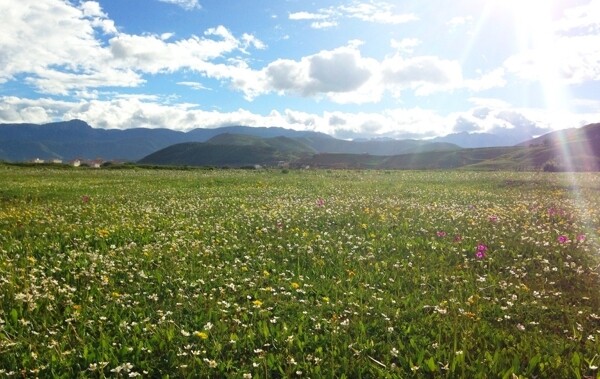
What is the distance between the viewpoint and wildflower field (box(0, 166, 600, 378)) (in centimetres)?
596

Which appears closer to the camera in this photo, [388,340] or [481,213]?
[388,340]

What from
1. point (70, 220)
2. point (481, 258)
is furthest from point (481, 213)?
point (70, 220)

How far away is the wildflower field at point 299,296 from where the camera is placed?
19.6 feet

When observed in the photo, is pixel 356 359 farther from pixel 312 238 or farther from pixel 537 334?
pixel 312 238

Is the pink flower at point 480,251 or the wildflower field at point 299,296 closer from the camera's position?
the wildflower field at point 299,296

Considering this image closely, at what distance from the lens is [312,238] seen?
12914 millimetres

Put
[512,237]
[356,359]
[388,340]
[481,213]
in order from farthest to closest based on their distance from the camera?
[481,213] < [512,237] < [388,340] < [356,359]

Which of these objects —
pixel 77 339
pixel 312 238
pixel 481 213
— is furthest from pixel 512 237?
pixel 77 339

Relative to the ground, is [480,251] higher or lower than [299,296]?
higher

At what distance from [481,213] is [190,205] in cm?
1161

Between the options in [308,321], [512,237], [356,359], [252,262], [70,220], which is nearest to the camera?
[356,359]

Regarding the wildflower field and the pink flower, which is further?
the pink flower

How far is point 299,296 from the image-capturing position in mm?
8531

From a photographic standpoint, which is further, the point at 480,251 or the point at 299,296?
the point at 480,251
